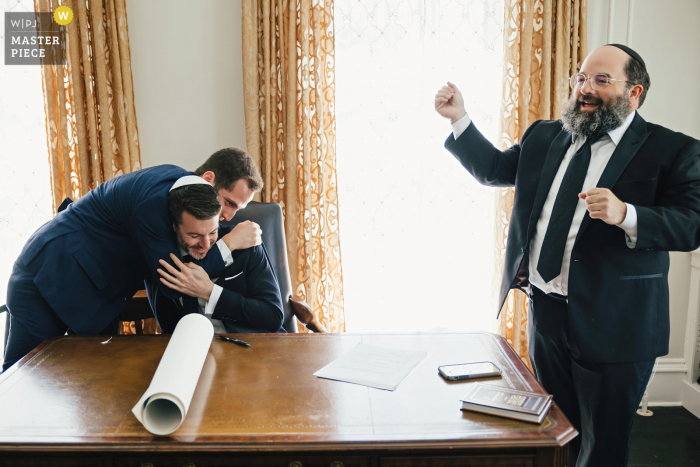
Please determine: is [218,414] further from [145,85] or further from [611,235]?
[145,85]

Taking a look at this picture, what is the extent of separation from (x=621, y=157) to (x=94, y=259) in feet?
6.30

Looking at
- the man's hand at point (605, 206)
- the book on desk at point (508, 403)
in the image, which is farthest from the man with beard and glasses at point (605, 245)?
the book on desk at point (508, 403)

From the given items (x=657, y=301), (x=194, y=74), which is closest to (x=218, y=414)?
(x=657, y=301)

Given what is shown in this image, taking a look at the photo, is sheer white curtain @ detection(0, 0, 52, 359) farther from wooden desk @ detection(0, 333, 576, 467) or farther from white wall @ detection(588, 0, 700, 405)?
white wall @ detection(588, 0, 700, 405)

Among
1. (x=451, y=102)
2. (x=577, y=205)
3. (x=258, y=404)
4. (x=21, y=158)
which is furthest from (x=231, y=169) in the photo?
(x=21, y=158)

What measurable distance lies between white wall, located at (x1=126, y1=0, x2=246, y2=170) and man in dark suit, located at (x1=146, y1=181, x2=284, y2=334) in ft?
3.62

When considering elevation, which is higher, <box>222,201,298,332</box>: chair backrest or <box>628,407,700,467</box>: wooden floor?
<box>222,201,298,332</box>: chair backrest

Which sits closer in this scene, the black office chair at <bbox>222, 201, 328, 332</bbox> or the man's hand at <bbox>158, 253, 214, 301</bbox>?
the man's hand at <bbox>158, 253, 214, 301</bbox>

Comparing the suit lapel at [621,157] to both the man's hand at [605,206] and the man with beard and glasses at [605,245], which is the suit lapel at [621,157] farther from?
the man's hand at [605,206]

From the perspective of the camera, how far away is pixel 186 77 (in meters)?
2.90

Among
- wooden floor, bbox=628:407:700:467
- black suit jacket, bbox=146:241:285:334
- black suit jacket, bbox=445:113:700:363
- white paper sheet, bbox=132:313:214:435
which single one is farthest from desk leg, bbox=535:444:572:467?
wooden floor, bbox=628:407:700:467

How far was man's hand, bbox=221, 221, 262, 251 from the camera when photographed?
1916 mm

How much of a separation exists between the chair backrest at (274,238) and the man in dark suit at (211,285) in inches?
12.0

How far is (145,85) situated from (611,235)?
261 cm
